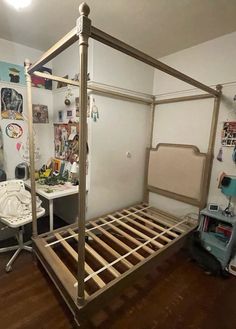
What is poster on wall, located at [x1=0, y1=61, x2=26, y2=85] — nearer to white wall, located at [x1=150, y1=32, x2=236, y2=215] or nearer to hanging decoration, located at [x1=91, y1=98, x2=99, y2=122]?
hanging decoration, located at [x1=91, y1=98, x2=99, y2=122]

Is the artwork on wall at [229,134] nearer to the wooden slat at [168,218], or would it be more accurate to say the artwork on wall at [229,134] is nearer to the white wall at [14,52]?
the wooden slat at [168,218]

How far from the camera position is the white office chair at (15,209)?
1.93 m

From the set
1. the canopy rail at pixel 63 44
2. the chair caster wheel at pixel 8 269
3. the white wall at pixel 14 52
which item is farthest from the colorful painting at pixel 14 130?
the chair caster wheel at pixel 8 269

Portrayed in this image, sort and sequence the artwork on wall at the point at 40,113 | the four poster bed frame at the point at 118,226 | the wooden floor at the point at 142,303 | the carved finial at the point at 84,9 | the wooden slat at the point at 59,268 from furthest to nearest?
the artwork on wall at the point at 40,113 → the wooden floor at the point at 142,303 → the wooden slat at the point at 59,268 → the four poster bed frame at the point at 118,226 → the carved finial at the point at 84,9

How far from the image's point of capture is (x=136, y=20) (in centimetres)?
182

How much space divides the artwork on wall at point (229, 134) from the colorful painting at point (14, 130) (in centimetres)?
257

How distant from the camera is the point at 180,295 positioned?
1688 mm

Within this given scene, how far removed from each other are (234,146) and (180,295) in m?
1.60

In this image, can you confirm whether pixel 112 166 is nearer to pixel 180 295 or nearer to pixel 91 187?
pixel 91 187

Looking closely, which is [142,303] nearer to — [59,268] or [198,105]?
[59,268]

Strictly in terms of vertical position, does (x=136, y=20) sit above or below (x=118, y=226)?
above

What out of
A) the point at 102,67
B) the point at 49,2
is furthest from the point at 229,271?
the point at 49,2

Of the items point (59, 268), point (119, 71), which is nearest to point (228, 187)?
point (59, 268)

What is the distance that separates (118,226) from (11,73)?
240cm
